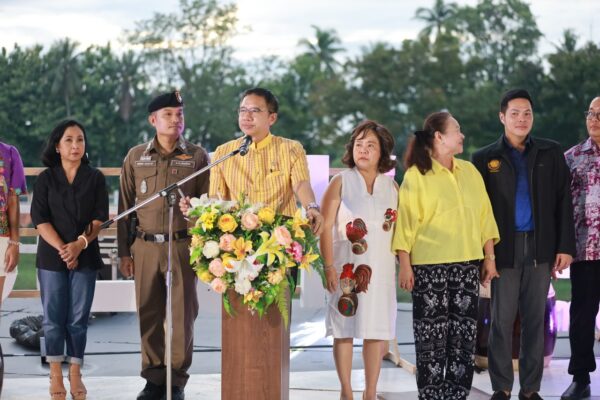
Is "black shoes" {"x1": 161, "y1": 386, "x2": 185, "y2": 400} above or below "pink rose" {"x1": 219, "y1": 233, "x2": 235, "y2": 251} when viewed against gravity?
below

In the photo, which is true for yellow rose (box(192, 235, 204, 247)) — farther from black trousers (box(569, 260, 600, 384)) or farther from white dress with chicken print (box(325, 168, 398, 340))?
black trousers (box(569, 260, 600, 384))

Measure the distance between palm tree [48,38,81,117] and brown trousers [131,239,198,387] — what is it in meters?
33.7

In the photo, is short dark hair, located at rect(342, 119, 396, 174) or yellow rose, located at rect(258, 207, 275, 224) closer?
yellow rose, located at rect(258, 207, 275, 224)

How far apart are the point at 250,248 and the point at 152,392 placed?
1.35 meters

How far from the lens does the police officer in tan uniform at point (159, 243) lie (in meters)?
5.17

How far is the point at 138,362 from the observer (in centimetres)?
694

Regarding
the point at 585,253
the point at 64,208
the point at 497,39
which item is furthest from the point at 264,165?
the point at 497,39

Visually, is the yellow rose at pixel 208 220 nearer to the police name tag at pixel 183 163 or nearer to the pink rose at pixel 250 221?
the pink rose at pixel 250 221

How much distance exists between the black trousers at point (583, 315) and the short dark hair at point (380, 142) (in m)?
1.29

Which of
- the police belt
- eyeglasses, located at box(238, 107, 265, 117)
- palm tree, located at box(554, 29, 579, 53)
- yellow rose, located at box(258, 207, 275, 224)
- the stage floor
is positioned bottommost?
the stage floor

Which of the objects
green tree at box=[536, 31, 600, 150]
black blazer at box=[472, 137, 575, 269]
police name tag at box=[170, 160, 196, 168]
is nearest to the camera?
black blazer at box=[472, 137, 575, 269]

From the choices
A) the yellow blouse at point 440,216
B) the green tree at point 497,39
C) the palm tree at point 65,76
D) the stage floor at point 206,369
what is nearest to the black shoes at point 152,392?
the stage floor at point 206,369

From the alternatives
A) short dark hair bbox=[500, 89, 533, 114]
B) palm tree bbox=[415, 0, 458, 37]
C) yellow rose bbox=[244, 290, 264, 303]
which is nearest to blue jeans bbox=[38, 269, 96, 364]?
yellow rose bbox=[244, 290, 264, 303]

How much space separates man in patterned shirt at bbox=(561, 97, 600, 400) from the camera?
540 centimetres
